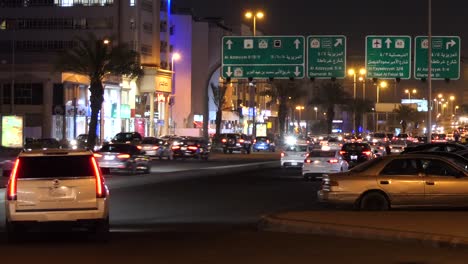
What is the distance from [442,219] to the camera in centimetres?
1561

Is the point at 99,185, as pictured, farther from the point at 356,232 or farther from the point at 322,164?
the point at 322,164

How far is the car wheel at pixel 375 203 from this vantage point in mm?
18750

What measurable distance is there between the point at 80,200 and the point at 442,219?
23.2 feet

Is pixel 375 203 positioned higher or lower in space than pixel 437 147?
lower

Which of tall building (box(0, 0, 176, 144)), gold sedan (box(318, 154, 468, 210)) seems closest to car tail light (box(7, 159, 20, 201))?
gold sedan (box(318, 154, 468, 210))

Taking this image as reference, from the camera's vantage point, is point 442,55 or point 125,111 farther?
point 125,111

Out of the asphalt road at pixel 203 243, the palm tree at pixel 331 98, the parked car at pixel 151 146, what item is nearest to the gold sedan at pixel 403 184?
the asphalt road at pixel 203 243

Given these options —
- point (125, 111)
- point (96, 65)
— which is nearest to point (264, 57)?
point (96, 65)

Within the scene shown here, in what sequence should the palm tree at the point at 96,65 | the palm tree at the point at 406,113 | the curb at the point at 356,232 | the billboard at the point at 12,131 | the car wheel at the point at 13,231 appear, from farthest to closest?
1. the palm tree at the point at 406,113
2. the billboard at the point at 12,131
3. the palm tree at the point at 96,65
4. the car wheel at the point at 13,231
5. the curb at the point at 356,232

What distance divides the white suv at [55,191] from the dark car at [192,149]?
40.9 m

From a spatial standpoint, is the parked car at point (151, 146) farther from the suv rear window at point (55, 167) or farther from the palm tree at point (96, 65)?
the suv rear window at point (55, 167)

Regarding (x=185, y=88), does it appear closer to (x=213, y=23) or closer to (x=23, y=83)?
(x=213, y=23)

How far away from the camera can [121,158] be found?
36.6 meters

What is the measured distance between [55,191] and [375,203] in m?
8.23
